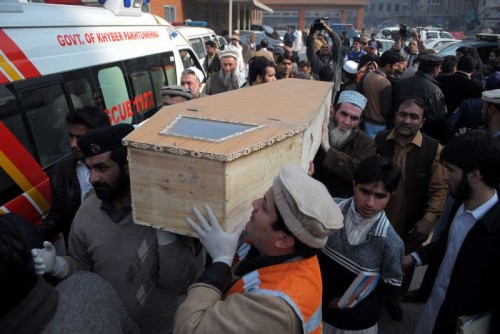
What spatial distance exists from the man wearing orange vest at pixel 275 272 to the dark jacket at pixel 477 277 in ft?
3.49

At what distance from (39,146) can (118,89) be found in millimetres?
1290

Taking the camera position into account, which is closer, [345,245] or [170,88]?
[345,245]

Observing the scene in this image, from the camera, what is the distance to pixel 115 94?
3844 millimetres

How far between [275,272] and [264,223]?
17cm

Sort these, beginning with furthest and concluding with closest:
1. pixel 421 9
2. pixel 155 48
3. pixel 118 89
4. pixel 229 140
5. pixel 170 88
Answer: pixel 421 9 < pixel 155 48 < pixel 118 89 < pixel 170 88 < pixel 229 140

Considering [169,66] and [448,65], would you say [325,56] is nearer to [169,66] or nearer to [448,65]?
[448,65]

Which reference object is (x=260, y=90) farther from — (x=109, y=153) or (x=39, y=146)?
(x=39, y=146)

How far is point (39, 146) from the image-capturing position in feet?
9.07

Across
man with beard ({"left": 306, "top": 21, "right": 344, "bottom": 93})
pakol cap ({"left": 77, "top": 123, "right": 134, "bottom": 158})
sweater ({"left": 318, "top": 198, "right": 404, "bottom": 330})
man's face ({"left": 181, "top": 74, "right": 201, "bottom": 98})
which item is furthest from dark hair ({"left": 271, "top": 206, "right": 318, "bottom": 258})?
man with beard ({"left": 306, "top": 21, "right": 344, "bottom": 93})

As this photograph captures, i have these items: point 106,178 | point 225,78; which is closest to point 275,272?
point 106,178

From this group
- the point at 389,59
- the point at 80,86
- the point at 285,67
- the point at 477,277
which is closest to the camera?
the point at 477,277

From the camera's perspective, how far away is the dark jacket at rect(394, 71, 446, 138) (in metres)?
4.53

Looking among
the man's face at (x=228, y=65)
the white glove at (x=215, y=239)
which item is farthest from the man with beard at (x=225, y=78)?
the white glove at (x=215, y=239)

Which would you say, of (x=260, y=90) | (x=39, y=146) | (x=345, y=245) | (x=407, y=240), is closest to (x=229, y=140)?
(x=345, y=245)
